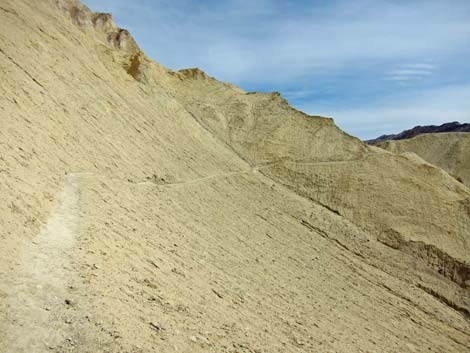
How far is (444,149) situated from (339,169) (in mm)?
38669

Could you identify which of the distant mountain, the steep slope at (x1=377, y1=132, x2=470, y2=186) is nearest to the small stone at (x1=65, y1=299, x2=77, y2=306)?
the steep slope at (x1=377, y1=132, x2=470, y2=186)

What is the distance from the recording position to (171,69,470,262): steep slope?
65.6ft

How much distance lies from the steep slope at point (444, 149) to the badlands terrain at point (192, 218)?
31.7 metres

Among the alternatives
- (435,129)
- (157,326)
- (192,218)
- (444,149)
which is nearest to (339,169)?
(192,218)

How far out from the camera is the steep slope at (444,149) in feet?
170

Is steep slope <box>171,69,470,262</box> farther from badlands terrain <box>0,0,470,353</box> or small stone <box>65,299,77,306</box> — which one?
small stone <box>65,299,77,306</box>

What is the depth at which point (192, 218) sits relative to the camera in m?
15.2

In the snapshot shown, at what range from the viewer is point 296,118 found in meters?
27.4

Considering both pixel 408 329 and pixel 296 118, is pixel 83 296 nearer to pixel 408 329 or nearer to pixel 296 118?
pixel 408 329

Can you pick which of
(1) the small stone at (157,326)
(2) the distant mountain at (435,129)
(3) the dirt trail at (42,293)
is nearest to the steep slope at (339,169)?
(1) the small stone at (157,326)

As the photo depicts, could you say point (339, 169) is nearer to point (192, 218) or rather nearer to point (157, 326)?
point (192, 218)

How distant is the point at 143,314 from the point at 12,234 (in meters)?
2.70

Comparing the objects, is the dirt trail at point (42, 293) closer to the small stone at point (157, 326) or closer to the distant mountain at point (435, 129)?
the small stone at point (157, 326)

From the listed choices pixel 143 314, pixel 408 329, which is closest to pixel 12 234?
pixel 143 314
